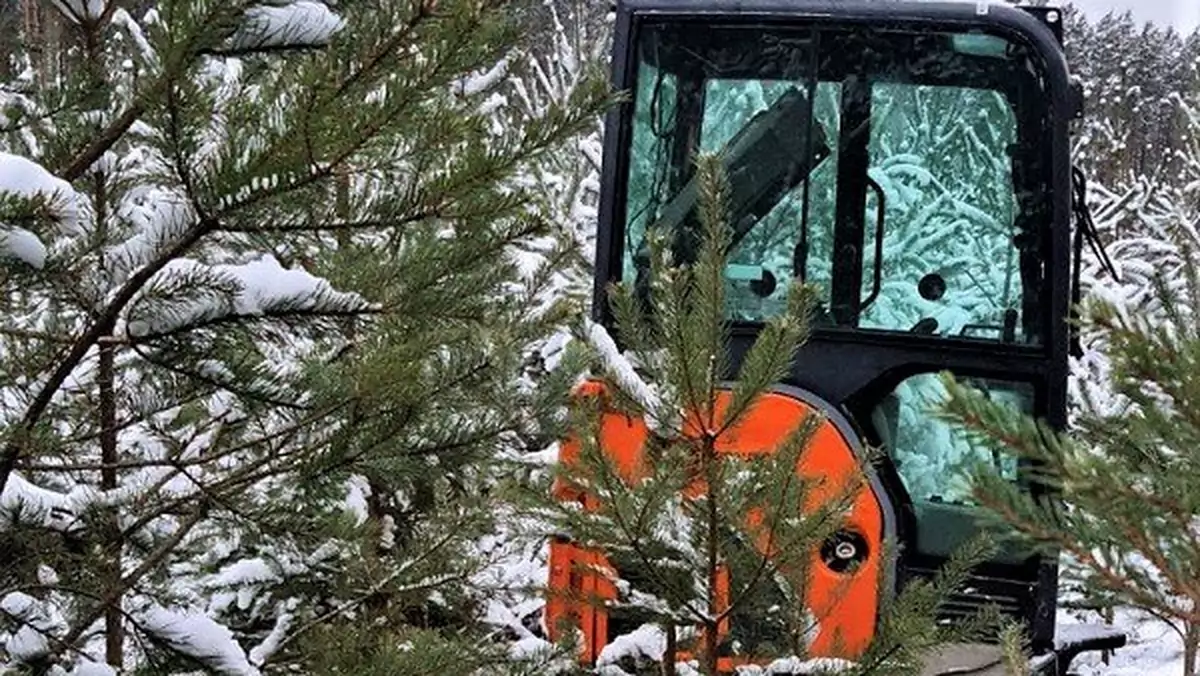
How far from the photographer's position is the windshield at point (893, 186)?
4.19m

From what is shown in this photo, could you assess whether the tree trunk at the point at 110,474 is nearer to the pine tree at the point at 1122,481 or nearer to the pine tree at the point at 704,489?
the pine tree at the point at 704,489

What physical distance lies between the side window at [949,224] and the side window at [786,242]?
13 centimetres

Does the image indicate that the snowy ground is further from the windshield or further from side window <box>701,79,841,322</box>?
side window <box>701,79,841,322</box>

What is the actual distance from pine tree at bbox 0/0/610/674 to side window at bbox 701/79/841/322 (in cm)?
83

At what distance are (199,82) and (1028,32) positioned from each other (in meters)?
2.93

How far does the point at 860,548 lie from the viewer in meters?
4.03

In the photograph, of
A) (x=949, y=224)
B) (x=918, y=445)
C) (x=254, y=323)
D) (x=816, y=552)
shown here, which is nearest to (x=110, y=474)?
(x=254, y=323)

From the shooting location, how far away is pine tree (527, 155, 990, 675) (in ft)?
9.27

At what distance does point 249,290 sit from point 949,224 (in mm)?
2616

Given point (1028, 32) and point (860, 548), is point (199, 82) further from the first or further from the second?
point (1028, 32)

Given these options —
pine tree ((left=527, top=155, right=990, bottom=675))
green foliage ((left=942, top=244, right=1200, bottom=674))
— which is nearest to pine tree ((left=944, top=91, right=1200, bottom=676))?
green foliage ((left=942, top=244, right=1200, bottom=674))

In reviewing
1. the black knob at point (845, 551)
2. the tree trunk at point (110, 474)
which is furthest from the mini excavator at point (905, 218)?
the tree trunk at point (110, 474)

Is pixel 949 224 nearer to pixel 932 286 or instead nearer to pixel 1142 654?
pixel 932 286

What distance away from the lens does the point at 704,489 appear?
3.02m
